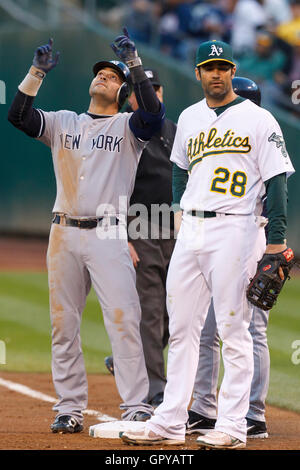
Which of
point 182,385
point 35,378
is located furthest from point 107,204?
point 35,378

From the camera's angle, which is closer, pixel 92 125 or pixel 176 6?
pixel 92 125

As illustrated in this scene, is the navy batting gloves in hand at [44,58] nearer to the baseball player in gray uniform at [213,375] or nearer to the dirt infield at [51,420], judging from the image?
the baseball player in gray uniform at [213,375]

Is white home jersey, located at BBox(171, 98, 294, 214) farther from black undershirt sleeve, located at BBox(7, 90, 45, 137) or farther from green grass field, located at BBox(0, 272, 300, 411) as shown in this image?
green grass field, located at BBox(0, 272, 300, 411)

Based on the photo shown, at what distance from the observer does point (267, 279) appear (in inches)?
181

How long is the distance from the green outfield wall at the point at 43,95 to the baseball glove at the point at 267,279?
11.4 m

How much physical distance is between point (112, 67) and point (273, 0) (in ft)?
37.8

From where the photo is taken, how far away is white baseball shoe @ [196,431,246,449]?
15.2 feet

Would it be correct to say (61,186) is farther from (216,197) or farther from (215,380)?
(215,380)

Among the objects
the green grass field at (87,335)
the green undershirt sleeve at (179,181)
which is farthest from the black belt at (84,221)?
the green grass field at (87,335)

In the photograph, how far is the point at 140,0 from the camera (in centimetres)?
1697

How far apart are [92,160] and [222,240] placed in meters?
1.09

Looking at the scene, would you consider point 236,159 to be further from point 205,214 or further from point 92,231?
point 92,231

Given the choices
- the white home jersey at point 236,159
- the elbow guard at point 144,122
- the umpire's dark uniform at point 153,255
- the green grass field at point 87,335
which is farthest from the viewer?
the green grass field at point 87,335

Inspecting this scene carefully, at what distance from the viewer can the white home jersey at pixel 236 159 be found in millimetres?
4711
